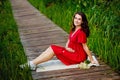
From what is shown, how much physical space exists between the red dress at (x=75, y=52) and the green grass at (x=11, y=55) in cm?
65

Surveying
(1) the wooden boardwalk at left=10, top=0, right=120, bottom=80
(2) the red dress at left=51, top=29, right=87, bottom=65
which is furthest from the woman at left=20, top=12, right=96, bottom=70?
(1) the wooden boardwalk at left=10, top=0, right=120, bottom=80

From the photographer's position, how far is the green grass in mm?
5001

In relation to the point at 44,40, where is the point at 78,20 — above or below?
above

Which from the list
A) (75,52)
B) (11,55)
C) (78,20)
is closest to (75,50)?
(75,52)

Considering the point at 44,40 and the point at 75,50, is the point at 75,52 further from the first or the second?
the point at 44,40

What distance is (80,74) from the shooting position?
17.2 feet

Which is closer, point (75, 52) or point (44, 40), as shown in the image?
point (75, 52)

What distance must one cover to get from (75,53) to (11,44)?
2.04 metres

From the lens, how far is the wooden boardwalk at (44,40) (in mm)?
5172

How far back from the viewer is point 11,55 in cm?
576

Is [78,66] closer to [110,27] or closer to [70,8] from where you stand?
[110,27]

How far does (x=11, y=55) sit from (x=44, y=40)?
2.07 m

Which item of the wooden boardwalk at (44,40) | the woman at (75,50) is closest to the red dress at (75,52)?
the woman at (75,50)

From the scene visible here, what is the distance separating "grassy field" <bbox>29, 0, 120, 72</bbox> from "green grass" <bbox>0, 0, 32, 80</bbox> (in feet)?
4.37
